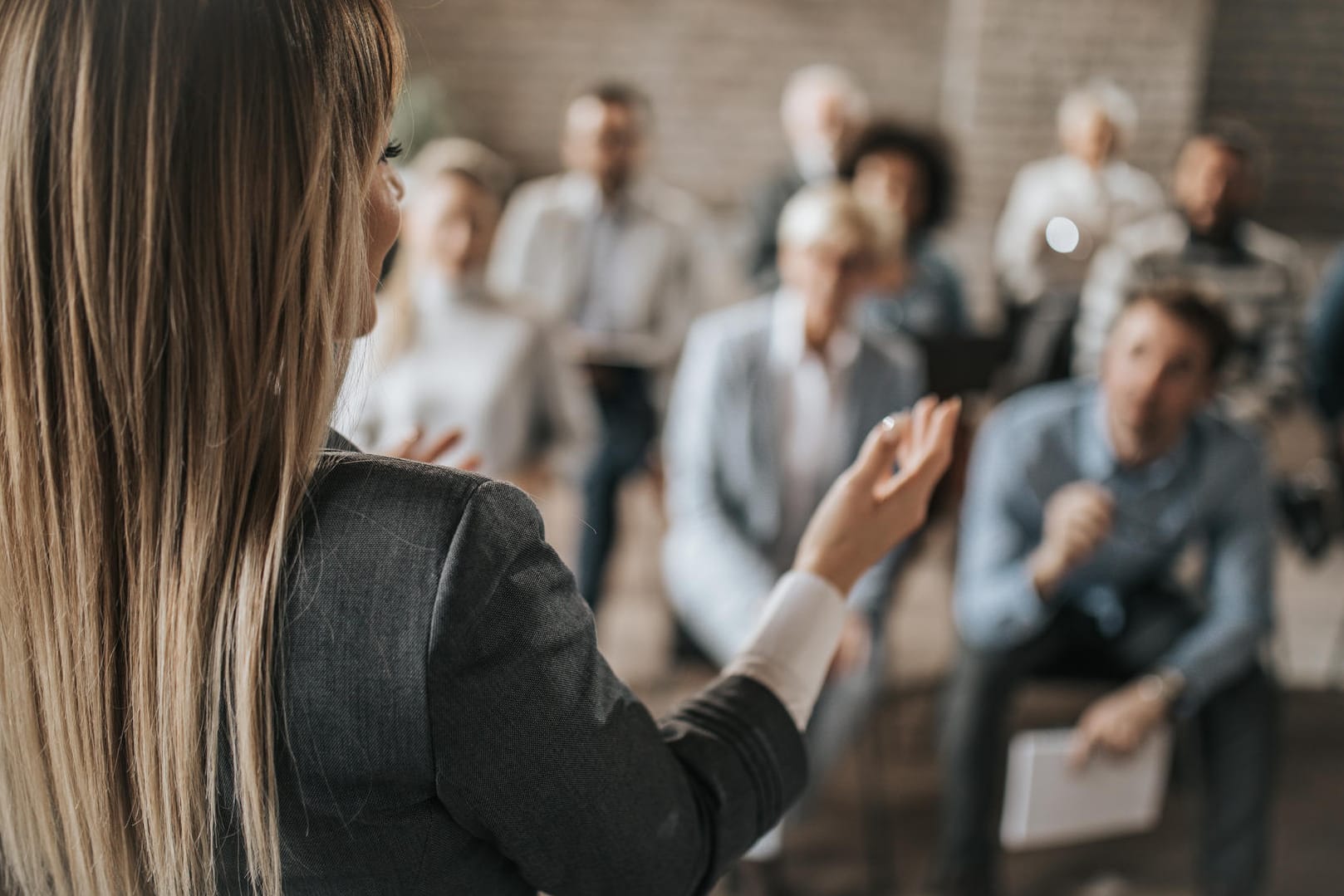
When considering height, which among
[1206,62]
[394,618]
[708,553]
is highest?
[1206,62]

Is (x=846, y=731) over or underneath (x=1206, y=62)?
underneath

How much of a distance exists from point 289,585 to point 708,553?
67.2 inches

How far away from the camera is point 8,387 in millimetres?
616

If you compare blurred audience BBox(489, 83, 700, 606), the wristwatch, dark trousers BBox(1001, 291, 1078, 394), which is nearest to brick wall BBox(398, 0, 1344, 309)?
dark trousers BBox(1001, 291, 1078, 394)

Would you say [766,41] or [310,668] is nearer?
[310,668]

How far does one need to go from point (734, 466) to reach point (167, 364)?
6.01ft

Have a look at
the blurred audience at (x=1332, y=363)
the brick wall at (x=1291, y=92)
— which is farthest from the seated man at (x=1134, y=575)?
the brick wall at (x=1291, y=92)

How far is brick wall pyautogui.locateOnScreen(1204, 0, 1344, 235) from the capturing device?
21.7 ft

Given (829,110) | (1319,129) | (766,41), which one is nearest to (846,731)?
(829,110)

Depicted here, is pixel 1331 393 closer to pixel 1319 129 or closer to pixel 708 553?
pixel 708 553

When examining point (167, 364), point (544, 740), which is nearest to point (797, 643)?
point (544, 740)

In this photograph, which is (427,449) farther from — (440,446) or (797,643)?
(797,643)

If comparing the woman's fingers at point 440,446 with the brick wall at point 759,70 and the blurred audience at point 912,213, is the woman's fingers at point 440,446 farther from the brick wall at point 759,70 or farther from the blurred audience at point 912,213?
the brick wall at point 759,70

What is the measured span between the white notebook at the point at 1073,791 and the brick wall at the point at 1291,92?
556 cm
